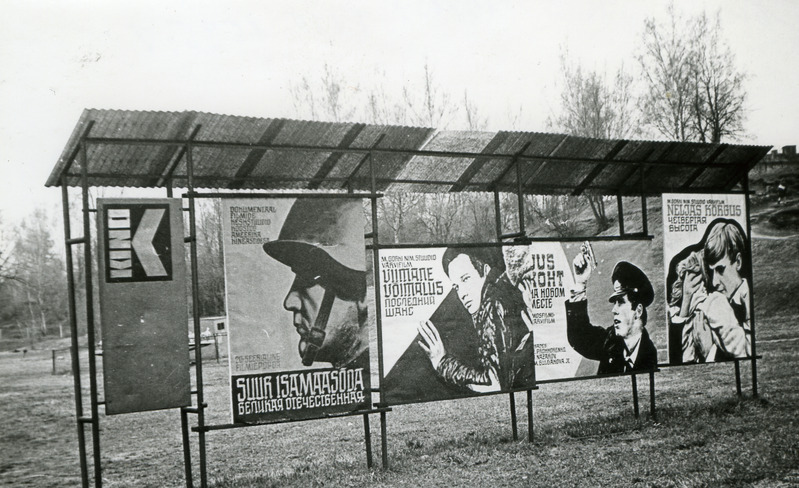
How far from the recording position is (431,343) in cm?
870

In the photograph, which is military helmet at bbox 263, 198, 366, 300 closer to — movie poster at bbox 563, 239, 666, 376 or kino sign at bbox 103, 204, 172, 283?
kino sign at bbox 103, 204, 172, 283

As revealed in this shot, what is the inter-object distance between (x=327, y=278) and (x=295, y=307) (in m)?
0.47

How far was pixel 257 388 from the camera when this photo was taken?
24.9 ft

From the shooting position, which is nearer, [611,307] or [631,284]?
[611,307]

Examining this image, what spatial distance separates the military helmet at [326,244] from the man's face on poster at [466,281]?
123cm

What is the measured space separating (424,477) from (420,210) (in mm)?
22293

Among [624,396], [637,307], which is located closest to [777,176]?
[624,396]

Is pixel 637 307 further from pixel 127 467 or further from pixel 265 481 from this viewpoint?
pixel 127 467

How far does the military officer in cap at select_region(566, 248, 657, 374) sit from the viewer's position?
9891mm

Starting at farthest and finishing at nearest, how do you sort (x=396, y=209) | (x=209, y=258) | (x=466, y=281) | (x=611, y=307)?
(x=209, y=258) → (x=396, y=209) → (x=611, y=307) → (x=466, y=281)

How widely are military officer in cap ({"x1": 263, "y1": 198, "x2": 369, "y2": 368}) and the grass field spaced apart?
1.40 meters

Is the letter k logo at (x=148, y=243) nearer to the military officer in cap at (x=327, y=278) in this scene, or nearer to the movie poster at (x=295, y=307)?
the movie poster at (x=295, y=307)

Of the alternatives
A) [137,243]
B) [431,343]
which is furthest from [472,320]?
[137,243]

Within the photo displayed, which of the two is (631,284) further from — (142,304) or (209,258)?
(209,258)
